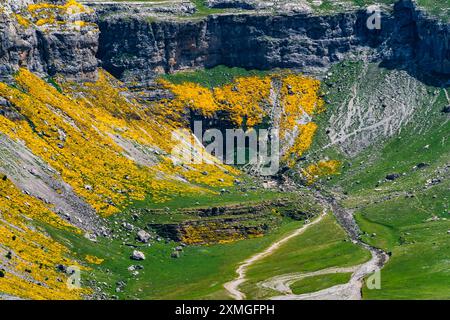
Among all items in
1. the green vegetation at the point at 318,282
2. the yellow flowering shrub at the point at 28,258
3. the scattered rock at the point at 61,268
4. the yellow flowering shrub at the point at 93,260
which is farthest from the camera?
the yellow flowering shrub at the point at 93,260

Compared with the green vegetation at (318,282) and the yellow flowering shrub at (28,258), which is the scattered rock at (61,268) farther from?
the green vegetation at (318,282)

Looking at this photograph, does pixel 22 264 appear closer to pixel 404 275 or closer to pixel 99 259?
pixel 99 259

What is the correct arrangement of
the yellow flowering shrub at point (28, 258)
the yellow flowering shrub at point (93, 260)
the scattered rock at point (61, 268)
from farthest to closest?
1. the yellow flowering shrub at point (93, 260)
2. the scattered rock at point (61, 268)
3. the yellow flowering shrub at point (28, 258)

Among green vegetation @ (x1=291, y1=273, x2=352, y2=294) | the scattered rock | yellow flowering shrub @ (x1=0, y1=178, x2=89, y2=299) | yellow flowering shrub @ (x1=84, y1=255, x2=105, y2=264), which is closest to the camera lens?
yellow flowering shrub @ (x1=0, y1=178, x2=89, y2=299)

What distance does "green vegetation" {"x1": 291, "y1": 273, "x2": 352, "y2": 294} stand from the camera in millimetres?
187250

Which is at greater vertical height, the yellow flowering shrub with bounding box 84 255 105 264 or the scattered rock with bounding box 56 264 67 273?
the scattered rock with bounding box 56 264 67 273

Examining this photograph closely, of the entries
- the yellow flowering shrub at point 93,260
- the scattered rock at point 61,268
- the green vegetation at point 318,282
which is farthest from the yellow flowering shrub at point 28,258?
the green vegetation at point 318,282

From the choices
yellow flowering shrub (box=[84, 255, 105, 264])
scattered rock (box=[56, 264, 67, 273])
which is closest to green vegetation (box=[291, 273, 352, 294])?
yellow flowering shrub (box=[84, 255, 105, 264])

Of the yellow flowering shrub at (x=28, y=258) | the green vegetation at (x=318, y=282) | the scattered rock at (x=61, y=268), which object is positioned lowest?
the green vegetation at (x=318, y=282)

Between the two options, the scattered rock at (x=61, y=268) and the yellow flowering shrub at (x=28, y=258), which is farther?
the scattered rock at (x=61, y=268)

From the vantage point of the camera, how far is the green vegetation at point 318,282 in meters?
187

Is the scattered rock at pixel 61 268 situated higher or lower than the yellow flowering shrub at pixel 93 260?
higher

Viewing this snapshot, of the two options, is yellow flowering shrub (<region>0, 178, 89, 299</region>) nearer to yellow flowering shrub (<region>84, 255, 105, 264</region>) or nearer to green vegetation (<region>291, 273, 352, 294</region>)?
yellow flowering shrub (<region>84, 255, 105, 264</region>)
